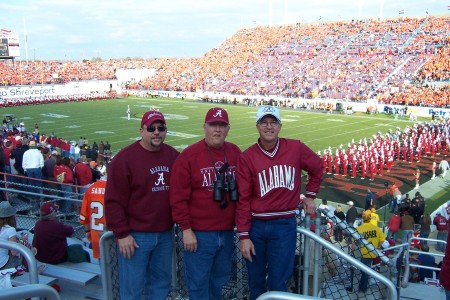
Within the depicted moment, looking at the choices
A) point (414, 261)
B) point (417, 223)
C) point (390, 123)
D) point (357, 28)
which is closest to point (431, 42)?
point (357, 28)

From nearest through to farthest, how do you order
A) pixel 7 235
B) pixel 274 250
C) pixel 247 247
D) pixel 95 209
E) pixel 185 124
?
pixel 247 247
pixel 274 250
pixel 7 235
pixel 95 209
pixel 185 124

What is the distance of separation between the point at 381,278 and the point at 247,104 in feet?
121

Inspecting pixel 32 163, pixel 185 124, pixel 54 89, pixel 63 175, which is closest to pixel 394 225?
pixel 63 175

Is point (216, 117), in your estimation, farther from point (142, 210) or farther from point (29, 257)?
point (29, 257)

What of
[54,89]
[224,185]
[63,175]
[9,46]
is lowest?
[63,175]

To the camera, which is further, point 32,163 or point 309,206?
point 32,163

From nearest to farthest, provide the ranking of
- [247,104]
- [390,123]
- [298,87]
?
[390,123] → [247,104] → [298,87]

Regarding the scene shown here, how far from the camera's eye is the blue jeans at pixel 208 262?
3.00m

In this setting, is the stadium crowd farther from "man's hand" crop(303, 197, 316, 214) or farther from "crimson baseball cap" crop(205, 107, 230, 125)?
"crimson baseball cap" crop(205, 107, 230, 125)

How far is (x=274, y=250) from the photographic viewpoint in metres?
3.01

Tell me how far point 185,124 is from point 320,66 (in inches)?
881

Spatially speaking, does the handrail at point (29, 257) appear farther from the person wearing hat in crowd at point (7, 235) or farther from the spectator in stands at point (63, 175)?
the spectator in stands at point (63, 175)

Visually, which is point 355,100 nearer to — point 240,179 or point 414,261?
point 414,261

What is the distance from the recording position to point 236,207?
303 centimetres
